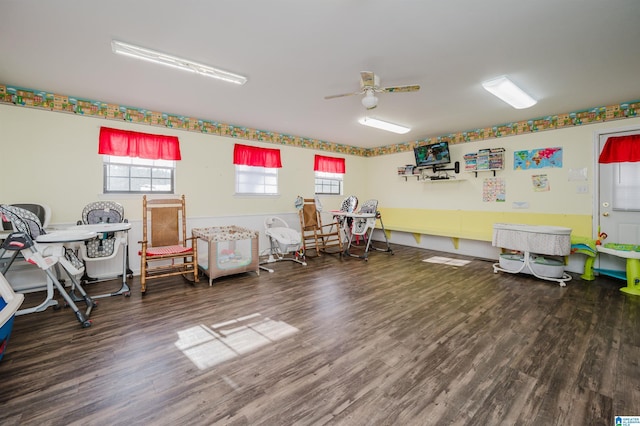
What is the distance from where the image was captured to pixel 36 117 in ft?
11.6

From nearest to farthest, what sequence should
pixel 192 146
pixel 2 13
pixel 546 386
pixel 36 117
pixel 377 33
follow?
pixel 546 386
pixel 2 13
pixel 377 33
pixel 36 117
pixel 192 146

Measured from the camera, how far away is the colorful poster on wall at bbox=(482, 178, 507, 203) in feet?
17.2

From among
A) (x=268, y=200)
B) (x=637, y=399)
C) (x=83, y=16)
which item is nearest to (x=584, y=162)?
(x=637, y=399)

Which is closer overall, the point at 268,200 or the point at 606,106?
the point at 606,106

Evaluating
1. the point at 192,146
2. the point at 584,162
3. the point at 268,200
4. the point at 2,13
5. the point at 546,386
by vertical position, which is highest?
the point at 2,13

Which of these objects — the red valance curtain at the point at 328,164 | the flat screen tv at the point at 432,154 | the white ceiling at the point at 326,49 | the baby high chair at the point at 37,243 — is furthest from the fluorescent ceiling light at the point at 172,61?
the flat screen tv at the point at 432,154

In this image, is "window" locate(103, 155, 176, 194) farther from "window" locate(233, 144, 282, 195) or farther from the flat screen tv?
the flat screen tv

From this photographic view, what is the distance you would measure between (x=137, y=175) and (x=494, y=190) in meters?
6.58

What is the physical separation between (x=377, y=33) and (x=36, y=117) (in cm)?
444

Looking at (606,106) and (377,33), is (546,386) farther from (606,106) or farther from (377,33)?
(606,106)

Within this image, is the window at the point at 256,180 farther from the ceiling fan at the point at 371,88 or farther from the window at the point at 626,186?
the window at the point at 626,186

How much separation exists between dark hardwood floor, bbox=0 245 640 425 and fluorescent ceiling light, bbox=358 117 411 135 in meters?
2.96

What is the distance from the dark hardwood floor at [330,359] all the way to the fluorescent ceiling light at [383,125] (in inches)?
116

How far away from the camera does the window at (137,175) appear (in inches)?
163
